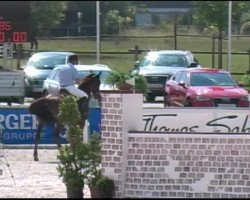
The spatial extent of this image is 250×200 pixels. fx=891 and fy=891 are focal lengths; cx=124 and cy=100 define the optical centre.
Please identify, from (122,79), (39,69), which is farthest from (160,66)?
(122,79)

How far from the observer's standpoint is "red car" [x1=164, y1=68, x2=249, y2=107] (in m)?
23.7

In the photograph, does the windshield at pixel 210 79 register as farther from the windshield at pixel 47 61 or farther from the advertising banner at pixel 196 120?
the advertising banner at pixel 196 120

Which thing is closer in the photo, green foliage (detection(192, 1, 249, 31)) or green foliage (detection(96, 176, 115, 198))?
→ green foliage (detection(96, 176, 115, 198))

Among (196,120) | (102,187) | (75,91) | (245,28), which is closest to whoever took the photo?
(102,187)

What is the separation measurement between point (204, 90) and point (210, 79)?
1.13 m

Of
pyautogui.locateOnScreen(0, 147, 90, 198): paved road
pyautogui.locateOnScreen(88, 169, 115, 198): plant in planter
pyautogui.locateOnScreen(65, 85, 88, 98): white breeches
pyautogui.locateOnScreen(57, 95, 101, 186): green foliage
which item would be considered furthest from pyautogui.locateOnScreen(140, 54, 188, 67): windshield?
pyautogui.locateOnScreen(88, 169, 115, 198): plant in planter

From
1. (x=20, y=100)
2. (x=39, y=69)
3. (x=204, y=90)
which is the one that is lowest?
(x=20, y=100)

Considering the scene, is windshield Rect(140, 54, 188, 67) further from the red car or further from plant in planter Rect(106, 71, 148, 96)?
plant in planter Rect(106, 71, 148, 96)

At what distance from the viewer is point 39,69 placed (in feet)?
103

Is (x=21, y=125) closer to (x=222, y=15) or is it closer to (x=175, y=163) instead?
(x=175, y=163)

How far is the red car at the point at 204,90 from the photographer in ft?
77.7

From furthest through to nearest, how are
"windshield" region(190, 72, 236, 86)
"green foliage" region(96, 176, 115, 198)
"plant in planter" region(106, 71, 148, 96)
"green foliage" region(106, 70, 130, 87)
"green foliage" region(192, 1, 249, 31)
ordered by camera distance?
"green foliage" region(192, 1, 249, 31) < "windshield" region(190, 72, 236, 86) < "green foliage" region(106, 70, 130, 87) < "plant in planter" region(106, 71, 148, 96) < "green foliage" region(96, 176, 115, 198)

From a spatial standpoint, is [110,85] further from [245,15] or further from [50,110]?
[245,15]

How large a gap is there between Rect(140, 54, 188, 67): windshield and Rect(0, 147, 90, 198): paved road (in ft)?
42.1
